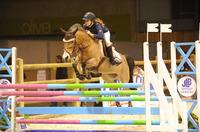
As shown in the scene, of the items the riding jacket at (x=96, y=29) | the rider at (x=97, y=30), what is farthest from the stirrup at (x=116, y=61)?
the riding jacket at (x=96, y=29)

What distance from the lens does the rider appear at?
673 centimetres

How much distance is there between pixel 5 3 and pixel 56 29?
287cm

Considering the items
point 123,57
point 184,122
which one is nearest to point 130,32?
point 123,57

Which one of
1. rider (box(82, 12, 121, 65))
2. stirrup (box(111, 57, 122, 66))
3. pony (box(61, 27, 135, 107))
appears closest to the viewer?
pony (box(61, 27, 135, 107))

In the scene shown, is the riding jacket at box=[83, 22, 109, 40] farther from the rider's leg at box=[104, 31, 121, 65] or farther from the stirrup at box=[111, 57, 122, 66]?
the stirrup at box=[111, 57, 122, 66]

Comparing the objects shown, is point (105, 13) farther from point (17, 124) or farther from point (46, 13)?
point (17, 124)

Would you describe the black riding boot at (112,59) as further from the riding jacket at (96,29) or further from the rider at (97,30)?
the riding jacket at (96,29)

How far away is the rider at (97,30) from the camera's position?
673 cm

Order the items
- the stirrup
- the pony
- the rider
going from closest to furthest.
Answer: the pony
the rider
the stirrup

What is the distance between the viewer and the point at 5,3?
70.3ft

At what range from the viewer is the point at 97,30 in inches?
267

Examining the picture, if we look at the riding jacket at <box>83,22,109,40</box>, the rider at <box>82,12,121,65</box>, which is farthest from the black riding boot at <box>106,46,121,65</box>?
the riding jacket at <box>83,22,109,40</box>

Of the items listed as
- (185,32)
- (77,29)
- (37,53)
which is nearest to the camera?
(77,29)

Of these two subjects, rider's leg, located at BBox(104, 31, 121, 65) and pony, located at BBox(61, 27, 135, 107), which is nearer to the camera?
pony, located at BBox(61, 27, 135, 107)
